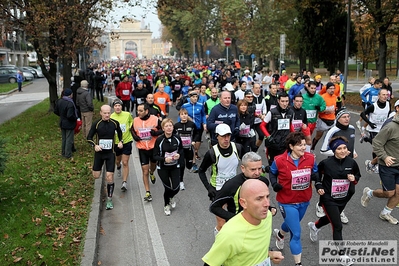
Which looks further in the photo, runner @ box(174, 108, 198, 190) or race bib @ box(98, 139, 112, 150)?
runner @ box(174, 108, 198, 190)

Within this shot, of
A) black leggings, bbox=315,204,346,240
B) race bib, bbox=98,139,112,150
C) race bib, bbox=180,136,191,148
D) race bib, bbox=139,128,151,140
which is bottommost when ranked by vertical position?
black leggings, bbox=315,204,346,240

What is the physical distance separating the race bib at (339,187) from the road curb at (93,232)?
3.12m

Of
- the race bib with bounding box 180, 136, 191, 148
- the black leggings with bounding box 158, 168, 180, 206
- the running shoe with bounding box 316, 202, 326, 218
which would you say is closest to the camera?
the running shoe with bounding box 316, 202, 326, 218

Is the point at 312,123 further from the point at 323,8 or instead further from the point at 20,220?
the point at 323,8

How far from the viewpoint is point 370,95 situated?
39.4ft

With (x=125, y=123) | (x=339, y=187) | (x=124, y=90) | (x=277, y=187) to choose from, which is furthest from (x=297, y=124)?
(x=124, y=90)

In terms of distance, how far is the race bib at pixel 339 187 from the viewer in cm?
547

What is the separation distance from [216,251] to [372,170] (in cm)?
703

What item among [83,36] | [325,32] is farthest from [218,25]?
[83,36]

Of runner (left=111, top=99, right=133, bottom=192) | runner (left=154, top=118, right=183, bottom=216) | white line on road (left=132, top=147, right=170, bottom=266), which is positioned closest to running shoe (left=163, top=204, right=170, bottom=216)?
white line on road (left=132, top=147, right=170, bottom=266)

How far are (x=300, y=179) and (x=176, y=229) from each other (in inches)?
Answer: 93.8

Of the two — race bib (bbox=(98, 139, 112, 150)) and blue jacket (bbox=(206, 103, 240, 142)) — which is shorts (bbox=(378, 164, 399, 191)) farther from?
race bib (bbox=(98, 139, 112, 150))

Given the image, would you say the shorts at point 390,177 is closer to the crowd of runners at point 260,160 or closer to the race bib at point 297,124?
the crowd of runners at point 260,160

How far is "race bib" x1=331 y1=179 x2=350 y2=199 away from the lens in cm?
547
